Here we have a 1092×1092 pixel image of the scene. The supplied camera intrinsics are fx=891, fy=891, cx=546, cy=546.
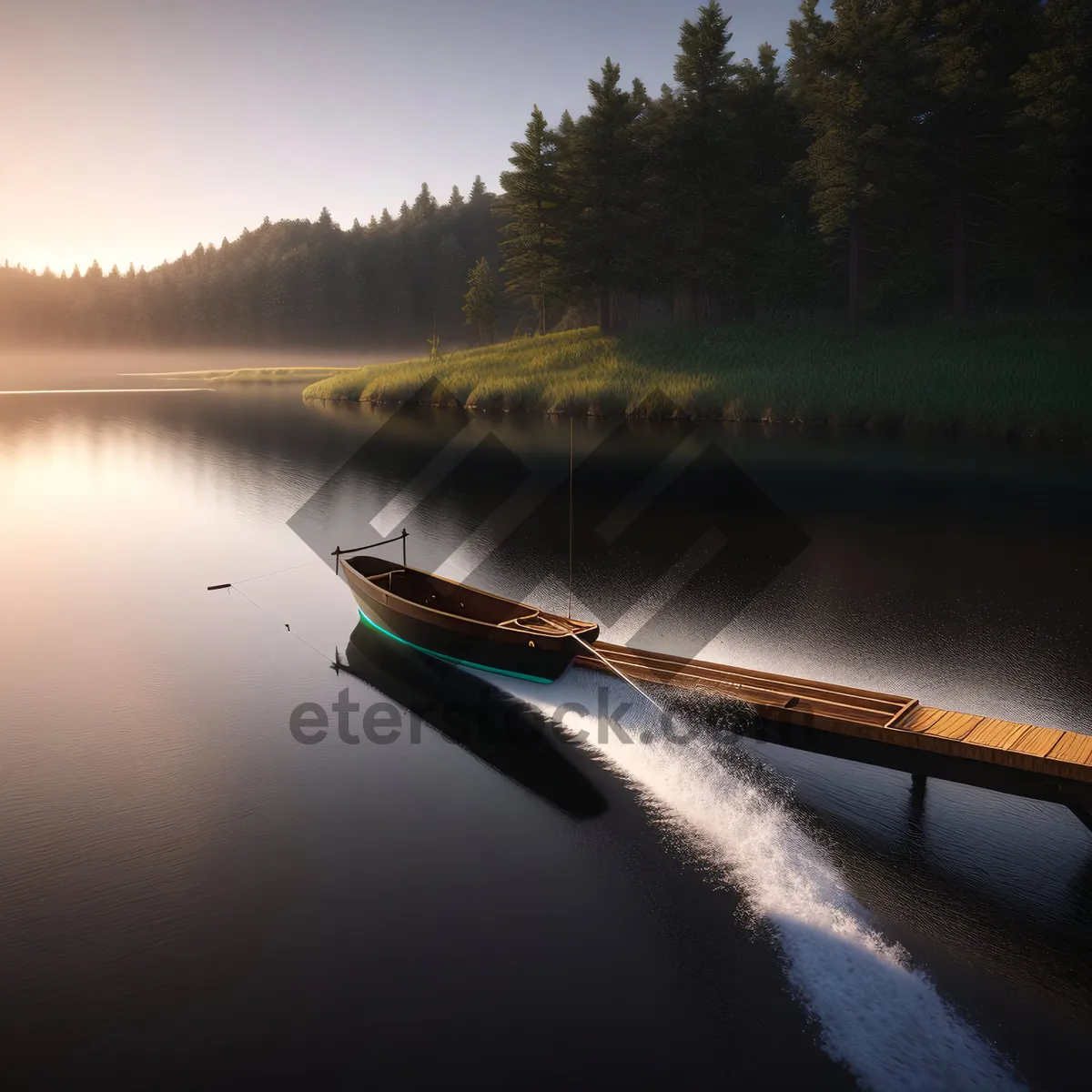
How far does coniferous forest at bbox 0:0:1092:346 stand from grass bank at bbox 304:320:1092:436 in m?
5.30

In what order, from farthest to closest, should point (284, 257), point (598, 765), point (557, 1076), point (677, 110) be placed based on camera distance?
point (284, 257)
point (677, 110)
point (598, 765)
point (557, 1076)

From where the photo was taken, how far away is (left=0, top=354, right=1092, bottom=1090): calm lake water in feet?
25.5

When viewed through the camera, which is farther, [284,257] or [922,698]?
[284,257]

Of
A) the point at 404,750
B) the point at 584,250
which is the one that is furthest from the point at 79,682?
the point at 584,250

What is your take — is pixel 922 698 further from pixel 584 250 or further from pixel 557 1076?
pixel 584 250

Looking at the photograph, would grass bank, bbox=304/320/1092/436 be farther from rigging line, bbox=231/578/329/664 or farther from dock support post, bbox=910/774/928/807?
rigging line, bbox=231/578/329/664

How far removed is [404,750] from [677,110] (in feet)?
206

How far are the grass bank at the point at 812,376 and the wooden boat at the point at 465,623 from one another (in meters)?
34.4

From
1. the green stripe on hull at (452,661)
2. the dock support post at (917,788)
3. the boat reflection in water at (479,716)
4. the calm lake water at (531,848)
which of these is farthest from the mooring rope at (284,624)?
the dock support post at (917,788)

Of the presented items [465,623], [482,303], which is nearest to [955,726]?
[465,623]

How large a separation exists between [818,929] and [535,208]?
68652mm

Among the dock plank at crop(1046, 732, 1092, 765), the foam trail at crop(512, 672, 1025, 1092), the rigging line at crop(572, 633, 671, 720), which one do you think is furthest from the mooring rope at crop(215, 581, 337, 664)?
the dock plank at crop(1046, 732, 1092, 765)

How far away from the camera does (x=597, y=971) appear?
8562 mm

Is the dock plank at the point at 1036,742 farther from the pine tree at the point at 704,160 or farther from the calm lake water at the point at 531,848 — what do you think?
the pine tree at the point at 704,160
